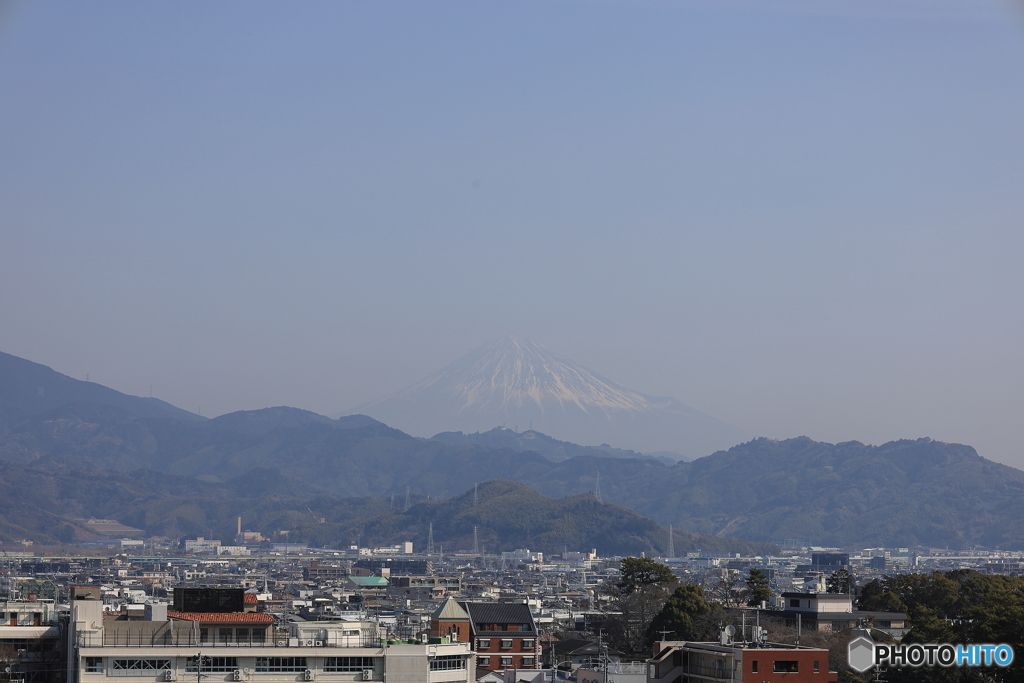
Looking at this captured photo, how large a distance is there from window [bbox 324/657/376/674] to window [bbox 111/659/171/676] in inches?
137

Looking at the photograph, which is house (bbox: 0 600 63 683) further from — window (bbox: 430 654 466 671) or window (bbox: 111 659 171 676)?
window (bbox: 430 654 466 671)

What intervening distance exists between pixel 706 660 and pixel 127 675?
13.8m

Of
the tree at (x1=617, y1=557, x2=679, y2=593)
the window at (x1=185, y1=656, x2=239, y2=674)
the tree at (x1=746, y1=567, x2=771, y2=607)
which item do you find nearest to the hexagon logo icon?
the window at (x1=185, y1=656, x2=239, y2=674)

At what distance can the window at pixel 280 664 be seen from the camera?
3075 centimetres

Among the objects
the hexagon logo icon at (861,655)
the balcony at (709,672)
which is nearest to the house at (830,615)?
the balcony at (709,672)

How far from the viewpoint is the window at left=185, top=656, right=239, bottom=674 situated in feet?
100

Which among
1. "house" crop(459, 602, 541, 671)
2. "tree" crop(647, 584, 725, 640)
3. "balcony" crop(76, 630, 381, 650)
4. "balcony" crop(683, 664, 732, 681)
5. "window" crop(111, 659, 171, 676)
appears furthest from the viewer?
"tree" crop(647, 584, 725, 640)

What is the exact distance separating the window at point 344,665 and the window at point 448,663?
1402mm

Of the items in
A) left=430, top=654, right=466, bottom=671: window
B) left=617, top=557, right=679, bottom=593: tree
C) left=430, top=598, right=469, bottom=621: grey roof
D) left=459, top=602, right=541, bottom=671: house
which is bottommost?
left=459, top=602, right=541, bottom=671: house

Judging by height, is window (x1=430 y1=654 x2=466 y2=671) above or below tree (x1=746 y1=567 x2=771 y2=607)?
below

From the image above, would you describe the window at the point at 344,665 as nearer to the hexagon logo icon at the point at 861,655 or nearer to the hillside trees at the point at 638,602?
the hexagon logo icon at the point at 861,655

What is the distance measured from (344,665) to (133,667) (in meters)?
4.49

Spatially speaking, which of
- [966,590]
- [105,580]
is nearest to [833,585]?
[966,590]

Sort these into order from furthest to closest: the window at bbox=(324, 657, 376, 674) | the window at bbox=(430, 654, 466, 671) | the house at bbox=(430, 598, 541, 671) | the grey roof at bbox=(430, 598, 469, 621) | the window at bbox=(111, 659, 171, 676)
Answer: the house at bbox=(430, 598, 541, 671)
the grey roof at bbox=(430, 598, 469, 621)
the window at bbox=(430, 654, 466, 671)
the window at bbox=(324, 657, 376, 674)
the window at bbox=(111, 659, 171, 676)
